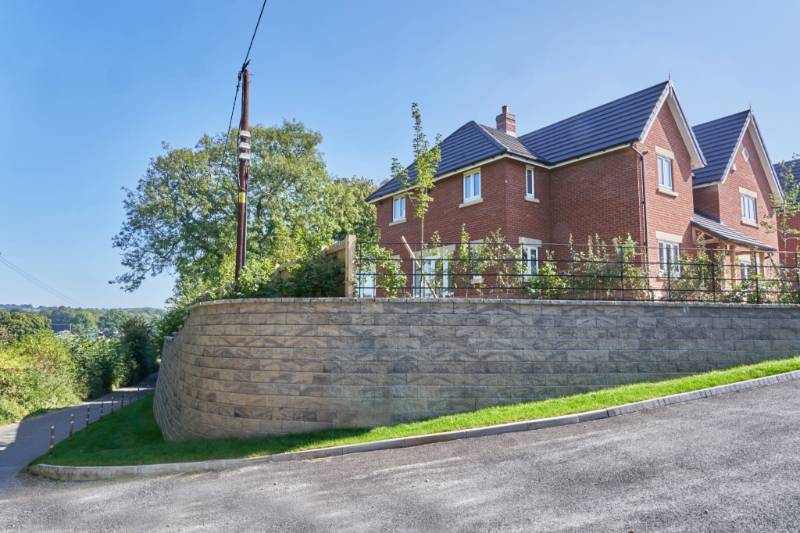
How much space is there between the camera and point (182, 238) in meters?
30.9

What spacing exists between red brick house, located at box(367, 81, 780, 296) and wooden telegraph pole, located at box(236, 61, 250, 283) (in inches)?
177

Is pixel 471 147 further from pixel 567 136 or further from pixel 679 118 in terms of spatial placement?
pixel 679 118

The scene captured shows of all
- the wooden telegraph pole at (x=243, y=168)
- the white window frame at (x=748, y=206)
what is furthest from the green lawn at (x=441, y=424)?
the white window frame at (x=748, y=206)

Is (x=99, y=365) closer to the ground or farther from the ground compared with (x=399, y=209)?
closer to the ground

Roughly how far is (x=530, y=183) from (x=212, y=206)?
2007 centimetres

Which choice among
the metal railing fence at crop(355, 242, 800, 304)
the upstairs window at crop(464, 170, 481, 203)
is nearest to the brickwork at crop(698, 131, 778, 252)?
the metal railing fence at crop(355, 242, 800, 304)

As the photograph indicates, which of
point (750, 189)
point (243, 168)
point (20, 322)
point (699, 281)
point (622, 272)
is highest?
point (750, 189)

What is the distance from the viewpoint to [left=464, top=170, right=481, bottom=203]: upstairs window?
1886 centimetres

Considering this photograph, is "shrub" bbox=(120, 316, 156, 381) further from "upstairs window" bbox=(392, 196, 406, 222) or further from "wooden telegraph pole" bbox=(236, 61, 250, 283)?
"wooden telegraph pole" bbox=(236, 61, 250, 283)

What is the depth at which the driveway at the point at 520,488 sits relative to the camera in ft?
16.3

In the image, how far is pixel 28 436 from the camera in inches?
752

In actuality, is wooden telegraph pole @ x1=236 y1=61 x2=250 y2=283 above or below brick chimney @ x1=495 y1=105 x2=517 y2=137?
below

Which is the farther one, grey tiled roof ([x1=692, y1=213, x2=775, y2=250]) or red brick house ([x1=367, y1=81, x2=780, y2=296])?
grey tiled roof ([x1=692, y1=213, x2=775, y2=250])

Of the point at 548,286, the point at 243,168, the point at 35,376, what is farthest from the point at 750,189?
the point at 35,376
